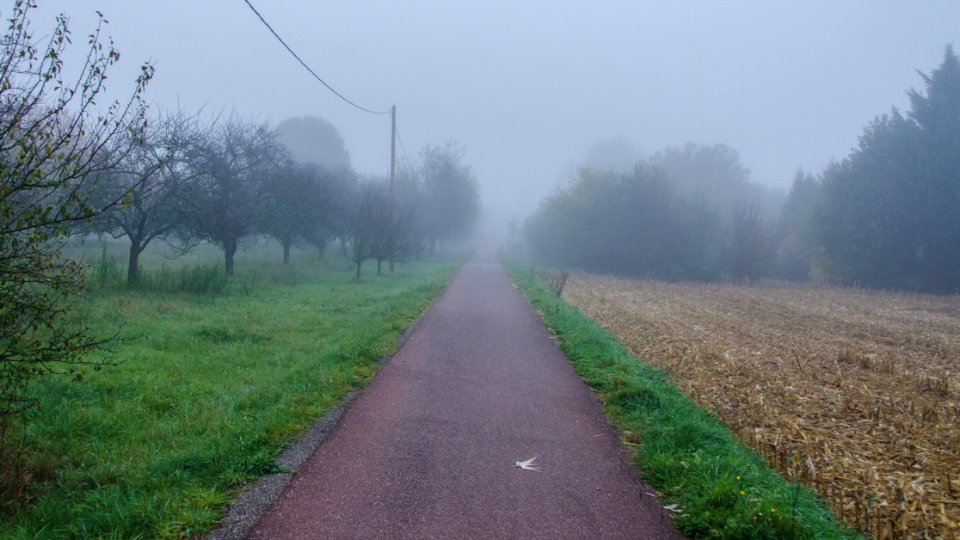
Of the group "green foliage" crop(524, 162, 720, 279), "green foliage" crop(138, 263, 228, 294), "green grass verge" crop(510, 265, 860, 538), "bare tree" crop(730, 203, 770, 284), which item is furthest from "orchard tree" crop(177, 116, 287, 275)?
"bare tree" crop(730, 203, 770, 284)

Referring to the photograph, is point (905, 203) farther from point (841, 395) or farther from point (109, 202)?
point (109, 202)

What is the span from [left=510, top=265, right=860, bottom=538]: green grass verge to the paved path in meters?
0.20

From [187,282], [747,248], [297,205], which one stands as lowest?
[187,282]

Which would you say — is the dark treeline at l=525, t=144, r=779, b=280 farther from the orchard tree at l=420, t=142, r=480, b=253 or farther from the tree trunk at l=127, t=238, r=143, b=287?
the tree trunk at l=127, t=238, r=143, b=287

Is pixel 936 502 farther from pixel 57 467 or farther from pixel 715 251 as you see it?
pixel 715 251

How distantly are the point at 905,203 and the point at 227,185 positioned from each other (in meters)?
33.3

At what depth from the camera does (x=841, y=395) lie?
23.0ft

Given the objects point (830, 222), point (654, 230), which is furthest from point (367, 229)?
point (830, 222)

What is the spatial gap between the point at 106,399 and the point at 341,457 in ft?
9.58

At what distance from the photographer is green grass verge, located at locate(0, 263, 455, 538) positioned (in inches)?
136

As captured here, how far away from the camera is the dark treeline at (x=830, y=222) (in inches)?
1128

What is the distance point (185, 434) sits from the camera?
4.77 meters

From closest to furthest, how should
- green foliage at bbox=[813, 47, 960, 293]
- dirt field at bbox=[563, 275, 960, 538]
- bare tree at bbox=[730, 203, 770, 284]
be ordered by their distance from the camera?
dirt field at bbox=[563, 275, 960, 538] → green foliage at bbox=[813, 47, 960, 293] → bare tree at bbox=[730, 203, 770, 284]

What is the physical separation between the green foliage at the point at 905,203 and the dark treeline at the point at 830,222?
5 cm
